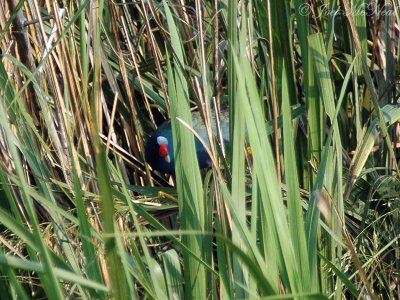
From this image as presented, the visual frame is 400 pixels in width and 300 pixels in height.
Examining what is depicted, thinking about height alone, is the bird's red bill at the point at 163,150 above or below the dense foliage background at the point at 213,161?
below

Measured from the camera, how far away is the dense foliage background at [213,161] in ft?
2.76

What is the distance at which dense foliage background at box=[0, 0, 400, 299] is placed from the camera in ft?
2.76

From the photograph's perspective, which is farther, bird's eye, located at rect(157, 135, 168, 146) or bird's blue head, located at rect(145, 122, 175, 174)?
bird's eye, located at rect(157, 135, 168, 146)

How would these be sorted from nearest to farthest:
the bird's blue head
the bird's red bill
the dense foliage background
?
the dense foliage background
the bird's blue head
the bird's red bill

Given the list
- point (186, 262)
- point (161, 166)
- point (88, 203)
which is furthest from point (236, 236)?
point (161, 166)

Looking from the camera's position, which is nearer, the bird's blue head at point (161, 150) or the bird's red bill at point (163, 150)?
the bird's blue head at point (161, 150)

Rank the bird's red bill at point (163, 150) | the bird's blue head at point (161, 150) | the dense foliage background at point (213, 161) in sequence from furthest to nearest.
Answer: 1. the bird's red bill at point (163, 150)
2. the bird's blue head at point (161, 150)
3. the dense foliage background at point (213, 161)

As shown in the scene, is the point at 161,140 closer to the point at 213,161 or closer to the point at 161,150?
the point at 161,150

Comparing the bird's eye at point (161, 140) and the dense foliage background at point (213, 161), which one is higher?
the dense foliage background at point (213, 161)

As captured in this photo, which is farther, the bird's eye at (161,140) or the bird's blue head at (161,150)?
the bird's eye at (161,140)

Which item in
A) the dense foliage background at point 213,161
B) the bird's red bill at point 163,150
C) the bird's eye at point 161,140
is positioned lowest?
the bird's red bill at point 163,150

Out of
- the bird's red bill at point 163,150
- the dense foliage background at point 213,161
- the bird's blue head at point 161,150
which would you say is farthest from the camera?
the bird's red bill at point 163,150

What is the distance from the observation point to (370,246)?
1.35 m

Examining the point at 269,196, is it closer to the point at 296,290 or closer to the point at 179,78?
the point at 296,290
